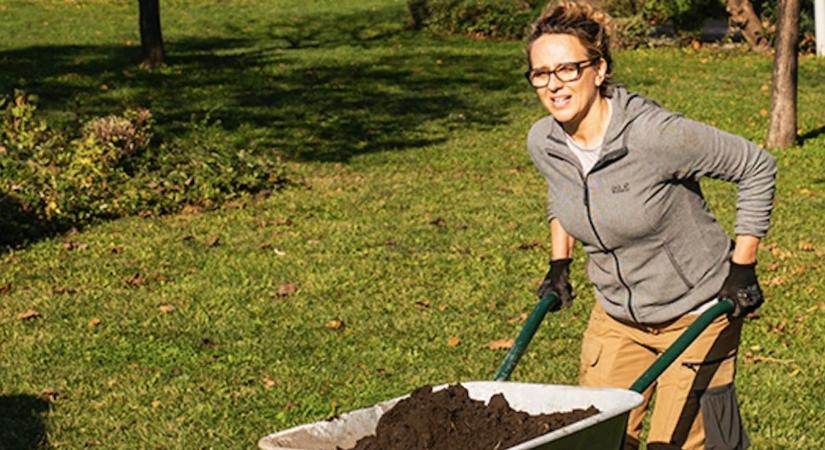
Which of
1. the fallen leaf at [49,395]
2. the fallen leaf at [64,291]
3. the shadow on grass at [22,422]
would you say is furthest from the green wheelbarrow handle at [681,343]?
the fallen leaf at [64,291]

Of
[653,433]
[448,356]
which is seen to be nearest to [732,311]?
[653,433]

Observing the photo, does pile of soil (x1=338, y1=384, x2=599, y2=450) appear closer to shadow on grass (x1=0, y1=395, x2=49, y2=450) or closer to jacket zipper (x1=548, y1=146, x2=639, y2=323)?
jacket zipper (x1=548, y1=146, x2=639, y2=323)

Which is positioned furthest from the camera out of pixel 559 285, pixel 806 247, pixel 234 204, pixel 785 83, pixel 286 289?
pixel 785 83

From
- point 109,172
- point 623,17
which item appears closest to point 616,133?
point 109,172

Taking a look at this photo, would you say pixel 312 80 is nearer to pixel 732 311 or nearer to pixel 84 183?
pixel 84 183

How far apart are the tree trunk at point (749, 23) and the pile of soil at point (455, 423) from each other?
2283 cm

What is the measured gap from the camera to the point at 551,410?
4410mm

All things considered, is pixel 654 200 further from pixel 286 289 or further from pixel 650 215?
pixel 286 289

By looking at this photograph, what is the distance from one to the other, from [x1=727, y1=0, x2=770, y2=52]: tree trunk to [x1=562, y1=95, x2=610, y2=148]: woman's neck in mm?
22173

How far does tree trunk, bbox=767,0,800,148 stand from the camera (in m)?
15.9

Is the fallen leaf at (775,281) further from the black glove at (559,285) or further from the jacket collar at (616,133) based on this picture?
the jacket collar at (616,133)

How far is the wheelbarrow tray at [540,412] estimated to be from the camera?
3998 millimetres

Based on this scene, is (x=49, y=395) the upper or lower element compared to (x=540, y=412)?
lower

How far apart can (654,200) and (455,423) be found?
106 centimetres
